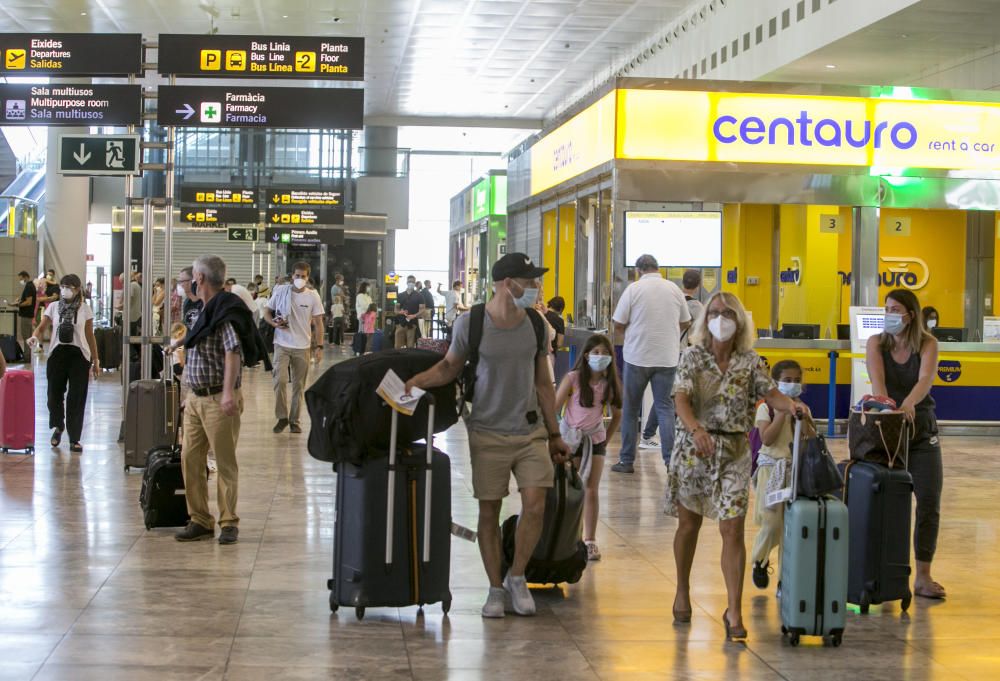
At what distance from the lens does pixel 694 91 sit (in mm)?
13617

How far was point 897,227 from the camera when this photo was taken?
1570 cm

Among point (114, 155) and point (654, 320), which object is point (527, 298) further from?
point (114, 155)

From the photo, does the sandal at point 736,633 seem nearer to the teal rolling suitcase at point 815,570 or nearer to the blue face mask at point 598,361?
the teal rolling suitcase at point 815,570

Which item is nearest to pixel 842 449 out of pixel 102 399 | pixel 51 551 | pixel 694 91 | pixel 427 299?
pixel 694 91

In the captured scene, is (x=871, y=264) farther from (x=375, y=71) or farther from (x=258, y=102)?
(x=375, y=71)

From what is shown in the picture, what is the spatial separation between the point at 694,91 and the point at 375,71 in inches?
802

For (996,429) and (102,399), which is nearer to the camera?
(996,429)

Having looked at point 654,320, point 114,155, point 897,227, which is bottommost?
point 654,320

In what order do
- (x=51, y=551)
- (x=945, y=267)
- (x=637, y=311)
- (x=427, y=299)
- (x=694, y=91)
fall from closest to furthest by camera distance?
(x=51, y=551)
(x=637, y=311)
(x=694, y=91)
(x=945, y=267)
(x=427, y=299)

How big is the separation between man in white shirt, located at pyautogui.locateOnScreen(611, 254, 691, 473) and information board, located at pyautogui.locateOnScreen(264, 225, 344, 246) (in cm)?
2110

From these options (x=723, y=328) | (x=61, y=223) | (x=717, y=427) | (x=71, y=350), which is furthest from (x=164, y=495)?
(x=61, y=223)

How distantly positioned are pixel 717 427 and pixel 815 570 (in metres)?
0.71

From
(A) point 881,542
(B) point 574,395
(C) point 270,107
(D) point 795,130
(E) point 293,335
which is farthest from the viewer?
(D) point 795,130

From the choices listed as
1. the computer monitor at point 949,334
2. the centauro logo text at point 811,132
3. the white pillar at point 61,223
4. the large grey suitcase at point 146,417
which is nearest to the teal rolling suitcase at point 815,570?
the large grey suitcase at point 146,417
